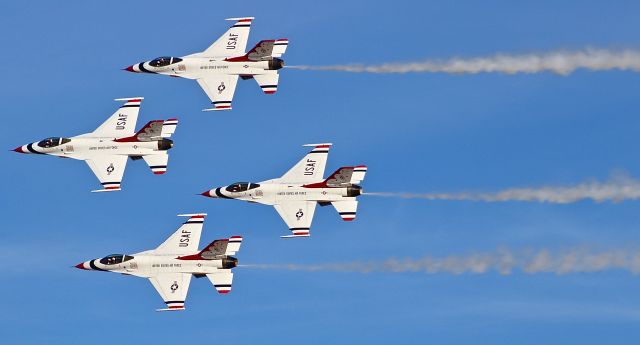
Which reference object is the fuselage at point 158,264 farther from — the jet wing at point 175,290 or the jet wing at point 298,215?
→ the jet wing at point 298,215

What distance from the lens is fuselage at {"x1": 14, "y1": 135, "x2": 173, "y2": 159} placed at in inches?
6063

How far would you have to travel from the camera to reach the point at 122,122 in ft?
518

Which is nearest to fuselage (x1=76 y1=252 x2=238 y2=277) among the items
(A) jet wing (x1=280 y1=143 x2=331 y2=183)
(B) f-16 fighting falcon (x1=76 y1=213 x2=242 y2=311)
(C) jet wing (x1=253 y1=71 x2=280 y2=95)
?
(B) f-16 fighting falcon (x1=76 y1=213 x2=242 y2=311)

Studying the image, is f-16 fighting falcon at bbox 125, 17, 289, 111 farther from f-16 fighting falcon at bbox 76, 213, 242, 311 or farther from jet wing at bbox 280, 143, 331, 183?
f-16 fighting falcon at bbox 76, 213, 242, 311

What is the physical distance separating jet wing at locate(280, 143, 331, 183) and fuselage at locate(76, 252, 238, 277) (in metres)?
8.35

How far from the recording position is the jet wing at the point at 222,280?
488 feet

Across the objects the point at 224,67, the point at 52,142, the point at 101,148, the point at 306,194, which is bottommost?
the point at 306,194

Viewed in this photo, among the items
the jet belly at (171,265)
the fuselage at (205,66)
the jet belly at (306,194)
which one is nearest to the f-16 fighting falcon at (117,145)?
the fuselage at (205,66)

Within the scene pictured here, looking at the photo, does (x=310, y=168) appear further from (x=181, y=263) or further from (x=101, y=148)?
(x=101, y=148)

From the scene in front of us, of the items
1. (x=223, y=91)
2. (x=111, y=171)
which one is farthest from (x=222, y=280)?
(x=223, y=91)

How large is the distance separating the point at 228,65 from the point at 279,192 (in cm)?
991

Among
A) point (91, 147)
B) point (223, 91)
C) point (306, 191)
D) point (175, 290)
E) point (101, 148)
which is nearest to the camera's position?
point (175, 290)

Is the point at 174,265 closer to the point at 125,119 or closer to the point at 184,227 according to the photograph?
the point at 184,227

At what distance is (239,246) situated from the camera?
149m
